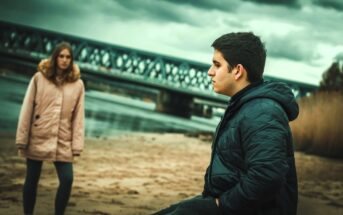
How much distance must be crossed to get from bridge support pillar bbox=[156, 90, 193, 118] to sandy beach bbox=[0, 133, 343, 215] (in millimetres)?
56769

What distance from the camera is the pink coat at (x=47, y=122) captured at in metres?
4.31

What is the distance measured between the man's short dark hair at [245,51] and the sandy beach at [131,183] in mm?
3322

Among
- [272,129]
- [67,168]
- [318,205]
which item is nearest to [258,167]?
[272,129]

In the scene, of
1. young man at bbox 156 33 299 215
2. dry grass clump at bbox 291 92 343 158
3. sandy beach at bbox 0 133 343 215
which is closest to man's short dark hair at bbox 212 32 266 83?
young man at bbox 156 33 299 215

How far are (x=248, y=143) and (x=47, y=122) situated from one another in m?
2.87

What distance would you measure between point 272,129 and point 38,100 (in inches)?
118

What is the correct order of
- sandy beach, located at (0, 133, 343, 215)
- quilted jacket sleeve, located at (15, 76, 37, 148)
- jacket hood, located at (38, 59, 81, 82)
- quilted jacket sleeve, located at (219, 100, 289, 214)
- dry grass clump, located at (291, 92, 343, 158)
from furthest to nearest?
dry grass clump, located at (291, 92, 343, 158) < sandy beach, located at (0, 133, 343, 215) < jacket hood, located at (38, 59, 81, 82) < quilted jacket sleeve, located at (15, 76, 37, 148) < quilted jacket sleeve, located at (219, 100, 289, 214)

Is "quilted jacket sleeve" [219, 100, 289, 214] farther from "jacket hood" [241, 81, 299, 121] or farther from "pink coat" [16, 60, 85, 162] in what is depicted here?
"pink coat" [16, 60, 85, 162]

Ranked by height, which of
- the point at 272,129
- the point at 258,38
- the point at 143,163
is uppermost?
the point at 258,38

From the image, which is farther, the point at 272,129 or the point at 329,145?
the point at 329,145

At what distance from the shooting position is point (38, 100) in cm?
436

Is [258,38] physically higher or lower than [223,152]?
higher

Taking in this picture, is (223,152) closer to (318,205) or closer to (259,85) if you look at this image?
(259,85)

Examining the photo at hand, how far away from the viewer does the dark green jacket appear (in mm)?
1787
